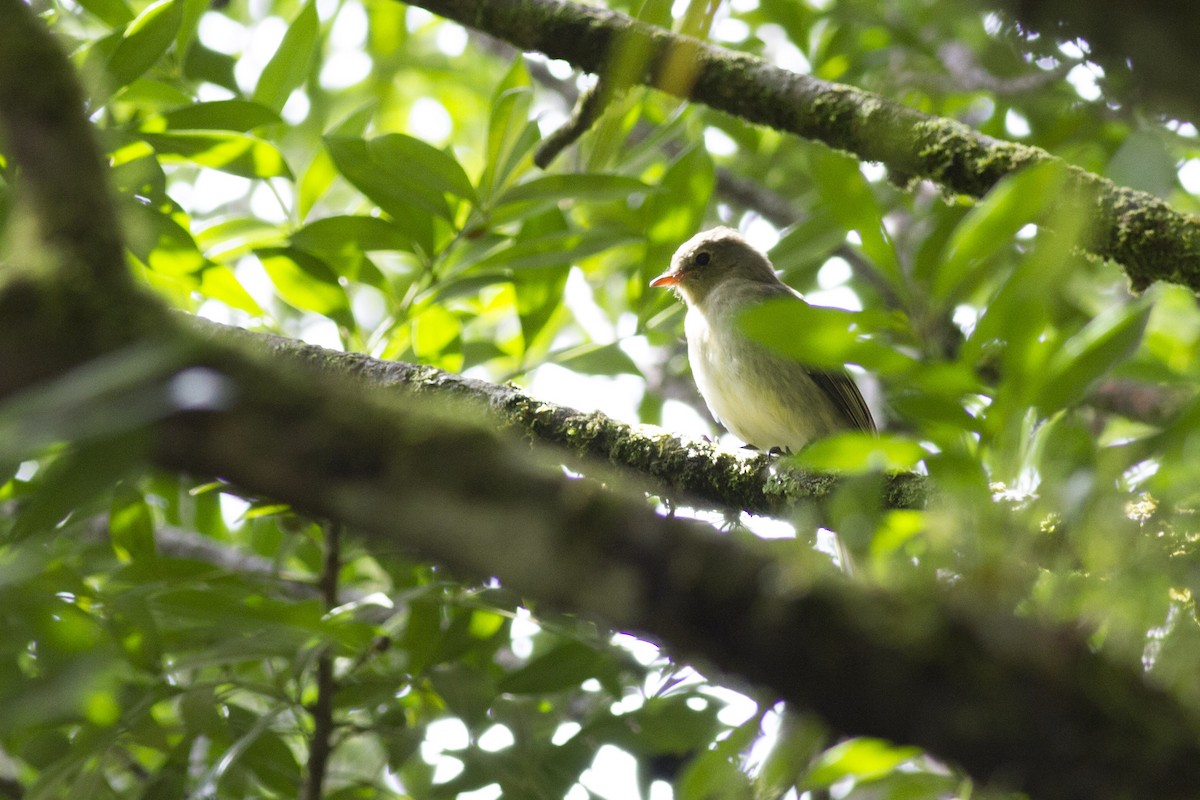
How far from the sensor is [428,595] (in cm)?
281

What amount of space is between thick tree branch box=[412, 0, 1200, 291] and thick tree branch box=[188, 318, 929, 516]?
40.5 inches

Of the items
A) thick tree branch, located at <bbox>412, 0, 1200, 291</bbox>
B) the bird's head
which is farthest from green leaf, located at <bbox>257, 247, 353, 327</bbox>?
the bird's head

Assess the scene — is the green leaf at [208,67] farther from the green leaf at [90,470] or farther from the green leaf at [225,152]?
the green leaf at [90,470]

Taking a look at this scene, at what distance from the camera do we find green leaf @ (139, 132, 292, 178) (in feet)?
10.6

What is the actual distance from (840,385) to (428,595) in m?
2.89

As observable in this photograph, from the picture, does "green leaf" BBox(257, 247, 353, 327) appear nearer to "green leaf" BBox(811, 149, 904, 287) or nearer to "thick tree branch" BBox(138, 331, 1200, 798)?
"green leaf" BBox(811, 149, 904, 287)

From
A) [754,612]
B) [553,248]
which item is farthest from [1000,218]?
[553,248]

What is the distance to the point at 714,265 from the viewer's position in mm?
6094

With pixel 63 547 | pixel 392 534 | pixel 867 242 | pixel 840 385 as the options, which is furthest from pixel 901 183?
pixel 392 534

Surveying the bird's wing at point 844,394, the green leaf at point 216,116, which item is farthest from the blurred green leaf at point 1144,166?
the green leaf at point 216,116

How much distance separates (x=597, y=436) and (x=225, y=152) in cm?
155

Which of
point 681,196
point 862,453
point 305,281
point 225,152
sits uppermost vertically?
point 862,453

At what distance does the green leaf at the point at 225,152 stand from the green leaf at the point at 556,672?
181cm

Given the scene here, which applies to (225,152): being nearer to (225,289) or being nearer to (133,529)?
(225,289)
